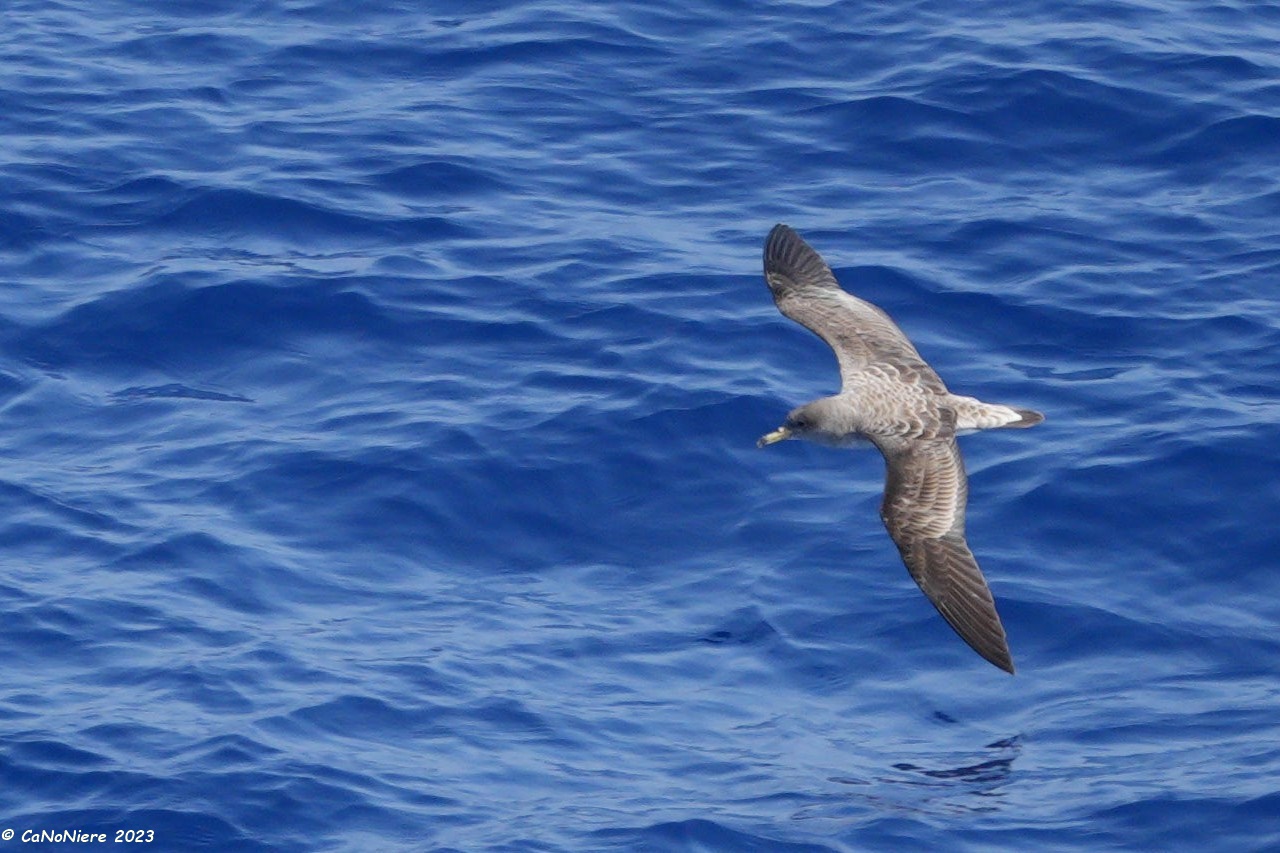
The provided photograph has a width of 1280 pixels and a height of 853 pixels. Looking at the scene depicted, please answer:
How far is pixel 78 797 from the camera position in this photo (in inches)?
361

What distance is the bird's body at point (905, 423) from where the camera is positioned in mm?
9992

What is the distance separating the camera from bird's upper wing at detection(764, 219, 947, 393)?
11.6 m

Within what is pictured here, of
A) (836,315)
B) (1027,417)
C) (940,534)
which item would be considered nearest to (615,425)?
(836,315)

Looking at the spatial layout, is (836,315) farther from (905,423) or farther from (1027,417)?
(1027,417)

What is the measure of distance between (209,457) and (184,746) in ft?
8.96

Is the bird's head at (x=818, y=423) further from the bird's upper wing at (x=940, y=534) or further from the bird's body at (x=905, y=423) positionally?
the bird's upper wing at (x=940, y=534)

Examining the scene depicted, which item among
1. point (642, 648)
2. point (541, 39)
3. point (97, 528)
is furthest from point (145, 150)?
point (642, 648)

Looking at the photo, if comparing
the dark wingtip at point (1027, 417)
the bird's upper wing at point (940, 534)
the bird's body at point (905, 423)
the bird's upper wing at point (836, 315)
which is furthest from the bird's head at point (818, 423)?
the dark wingtip at point (1027, 417)

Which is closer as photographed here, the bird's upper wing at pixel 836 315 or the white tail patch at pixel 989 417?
the white tail patch at pixel 989 417

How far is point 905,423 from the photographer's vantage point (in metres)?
10.9

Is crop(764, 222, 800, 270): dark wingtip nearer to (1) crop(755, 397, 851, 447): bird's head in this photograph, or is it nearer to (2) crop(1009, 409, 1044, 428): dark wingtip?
(1) crop(755, 397, 851, 447): bird's head

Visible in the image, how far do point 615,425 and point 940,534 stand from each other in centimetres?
264

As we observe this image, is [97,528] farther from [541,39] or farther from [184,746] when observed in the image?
[541,39]

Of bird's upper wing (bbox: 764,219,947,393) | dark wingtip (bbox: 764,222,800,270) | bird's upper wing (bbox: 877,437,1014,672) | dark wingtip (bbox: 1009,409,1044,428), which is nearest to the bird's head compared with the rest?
bird's upper wing (bbox: 877,437,1014,672)
